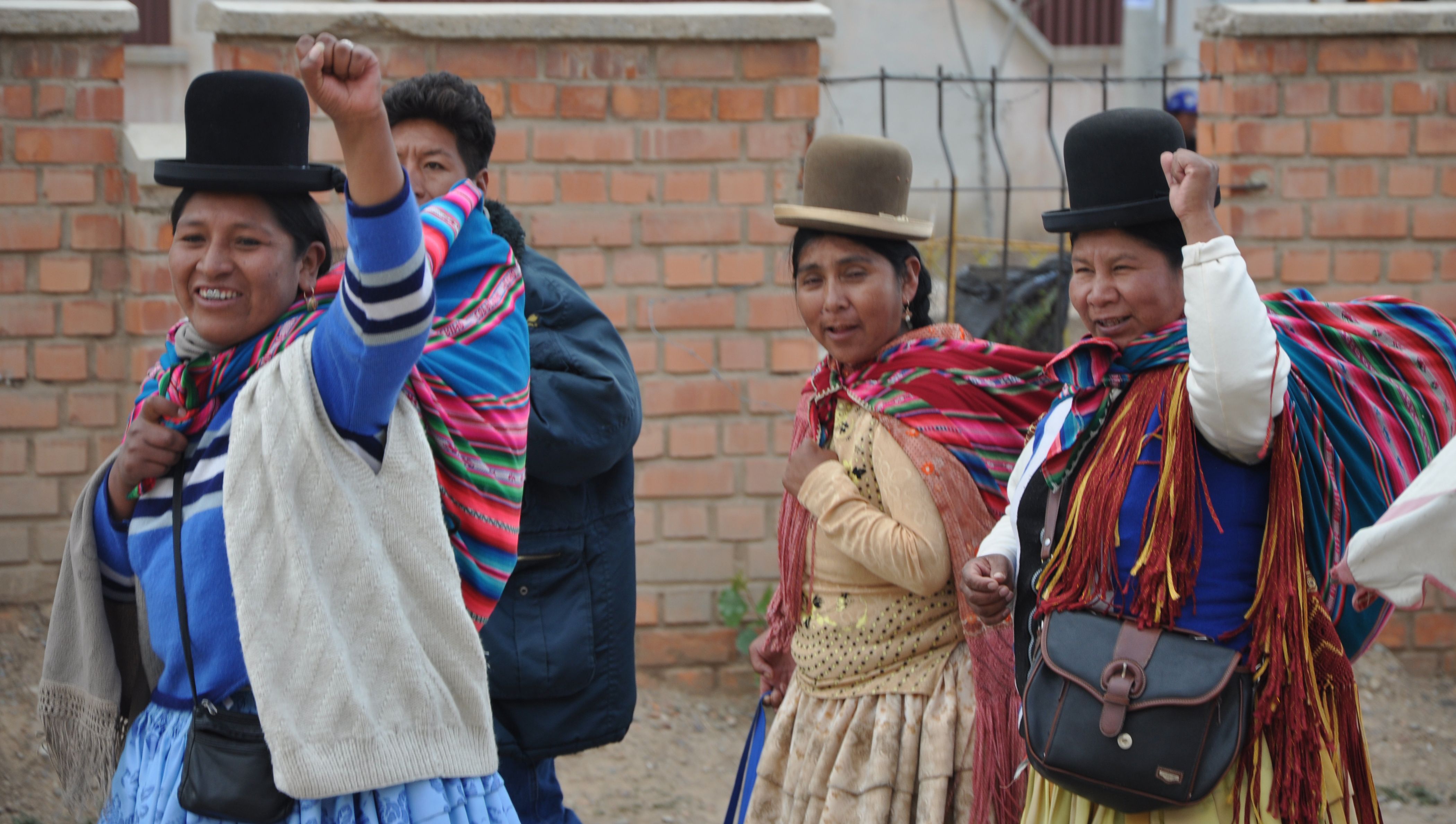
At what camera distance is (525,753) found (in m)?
3.05

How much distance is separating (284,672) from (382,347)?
18.7 inches

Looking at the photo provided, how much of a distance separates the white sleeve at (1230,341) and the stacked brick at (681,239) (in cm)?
263

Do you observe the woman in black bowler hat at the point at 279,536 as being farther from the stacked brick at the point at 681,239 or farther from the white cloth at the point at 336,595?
the stacked brick at the point at 681,239

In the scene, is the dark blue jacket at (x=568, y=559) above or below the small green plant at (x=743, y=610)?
above

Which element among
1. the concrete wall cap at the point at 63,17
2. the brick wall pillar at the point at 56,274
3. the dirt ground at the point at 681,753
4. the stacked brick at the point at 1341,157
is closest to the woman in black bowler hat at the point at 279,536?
the dirt ground at the point at 681,753

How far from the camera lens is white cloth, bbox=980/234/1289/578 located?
6.68 ft

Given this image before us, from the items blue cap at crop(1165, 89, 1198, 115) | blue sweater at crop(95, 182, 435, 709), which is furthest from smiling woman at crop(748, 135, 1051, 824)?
blue cap at crop(1165, 89, 1198, 115)

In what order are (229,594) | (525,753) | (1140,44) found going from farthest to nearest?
(1140,44) → (525,753) → (229,594)

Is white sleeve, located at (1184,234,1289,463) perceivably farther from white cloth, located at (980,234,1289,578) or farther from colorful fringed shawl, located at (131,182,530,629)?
colorful fringed shawl, located at (131,182,530,629)

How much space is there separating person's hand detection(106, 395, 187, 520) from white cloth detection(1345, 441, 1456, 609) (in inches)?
67.0

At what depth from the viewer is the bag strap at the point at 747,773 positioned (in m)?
3.14

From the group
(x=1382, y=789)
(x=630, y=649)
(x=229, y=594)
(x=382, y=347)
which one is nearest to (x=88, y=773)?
(x=229, y=594)

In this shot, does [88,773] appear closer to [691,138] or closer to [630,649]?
[630,649]

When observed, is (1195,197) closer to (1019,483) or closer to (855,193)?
(1019,483)
